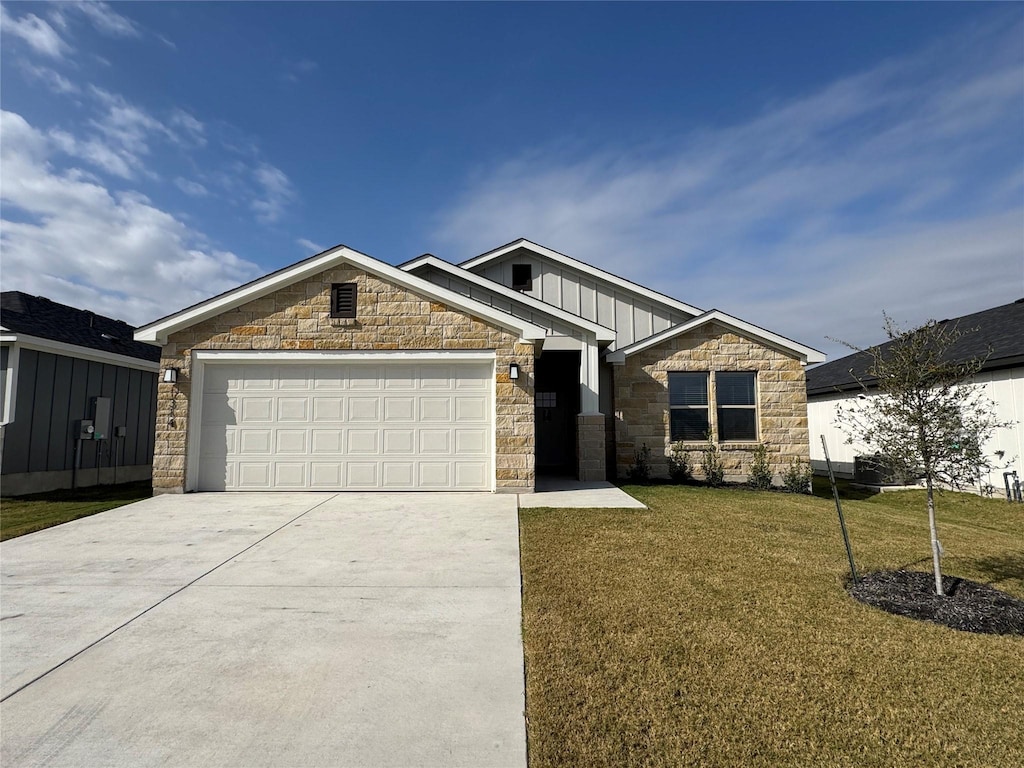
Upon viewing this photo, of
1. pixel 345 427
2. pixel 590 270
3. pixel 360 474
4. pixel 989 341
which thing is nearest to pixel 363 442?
pixel 345 427

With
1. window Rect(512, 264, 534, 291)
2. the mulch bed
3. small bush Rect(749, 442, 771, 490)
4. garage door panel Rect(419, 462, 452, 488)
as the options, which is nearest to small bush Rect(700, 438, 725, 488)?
small bush Rect(749, 442, 771, 490)

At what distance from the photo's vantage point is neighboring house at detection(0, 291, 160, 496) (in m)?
10.4

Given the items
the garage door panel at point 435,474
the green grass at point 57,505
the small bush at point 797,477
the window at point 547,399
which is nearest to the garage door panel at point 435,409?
the garage door panel at point 435,474

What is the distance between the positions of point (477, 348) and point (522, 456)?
221 centimetres

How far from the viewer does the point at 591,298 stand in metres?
14.0

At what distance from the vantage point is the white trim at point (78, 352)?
10.4 meters

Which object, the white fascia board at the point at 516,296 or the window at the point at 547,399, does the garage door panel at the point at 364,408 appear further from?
the window at the point at 547,399

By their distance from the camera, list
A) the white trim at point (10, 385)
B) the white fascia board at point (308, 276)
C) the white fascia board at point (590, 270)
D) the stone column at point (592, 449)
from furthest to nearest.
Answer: the white fascia board at point (590, 270) → the stone column at point (592, 449) → the white trim at point (10, 385) → the white fascia board at point (308, 276)

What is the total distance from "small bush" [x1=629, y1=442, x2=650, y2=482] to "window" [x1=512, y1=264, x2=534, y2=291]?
18.8ft

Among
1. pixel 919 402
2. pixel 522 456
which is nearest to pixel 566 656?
pixel 919 402

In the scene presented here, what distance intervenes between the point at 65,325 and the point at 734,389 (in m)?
16.4

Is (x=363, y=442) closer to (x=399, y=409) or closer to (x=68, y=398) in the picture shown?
(x=399, y=409)

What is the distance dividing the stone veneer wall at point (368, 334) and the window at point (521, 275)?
522 centimetres

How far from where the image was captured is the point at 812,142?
35.2 feet
